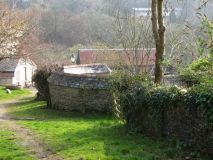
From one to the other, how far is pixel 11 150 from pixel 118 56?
58.2ft

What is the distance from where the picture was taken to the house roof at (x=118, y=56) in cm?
2491

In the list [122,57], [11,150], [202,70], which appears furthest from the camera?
[122,57]

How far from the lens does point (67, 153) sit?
12242 mm

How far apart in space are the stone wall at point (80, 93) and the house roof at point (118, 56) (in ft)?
5.85

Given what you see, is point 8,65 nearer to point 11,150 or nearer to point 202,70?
point 11,150

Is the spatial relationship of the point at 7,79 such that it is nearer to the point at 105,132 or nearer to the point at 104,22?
the point at 104,22

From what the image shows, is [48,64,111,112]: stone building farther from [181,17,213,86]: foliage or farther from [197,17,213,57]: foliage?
[197,17,213,57]: foliage

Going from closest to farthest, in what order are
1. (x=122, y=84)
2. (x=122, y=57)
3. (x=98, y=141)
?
(x=98, y=141) < (x=122, y=84) < (x=122, y=57)

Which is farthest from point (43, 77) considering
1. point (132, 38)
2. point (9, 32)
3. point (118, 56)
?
point (9, 32)

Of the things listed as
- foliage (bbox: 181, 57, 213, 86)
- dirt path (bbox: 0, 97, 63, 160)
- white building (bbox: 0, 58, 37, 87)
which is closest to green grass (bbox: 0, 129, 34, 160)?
dirt path (bbox: 0, 97, 63, 160)

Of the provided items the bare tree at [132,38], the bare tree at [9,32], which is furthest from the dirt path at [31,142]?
the bare tree at [9,32]

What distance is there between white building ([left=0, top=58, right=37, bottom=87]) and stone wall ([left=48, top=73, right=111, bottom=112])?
1252 inches

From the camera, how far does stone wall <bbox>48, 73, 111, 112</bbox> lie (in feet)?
76.3

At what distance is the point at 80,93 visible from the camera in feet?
79.2
